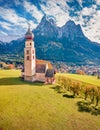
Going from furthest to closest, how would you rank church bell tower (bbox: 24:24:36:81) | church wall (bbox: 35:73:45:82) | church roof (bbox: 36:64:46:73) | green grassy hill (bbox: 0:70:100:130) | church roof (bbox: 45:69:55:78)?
church roof (bbox: 36:64:46:73), church bell tower (bbox: 24:24:36:81), church wall (bbox: 35:73:45:82), church roof (bbox: 45:69:55:78), green grassy hill (bbox: 0:70:100:130)

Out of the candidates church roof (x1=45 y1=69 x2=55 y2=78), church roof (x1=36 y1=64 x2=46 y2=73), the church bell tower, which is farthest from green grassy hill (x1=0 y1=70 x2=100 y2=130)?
church roof (x1=36 y1=64 x2=46 y2=73)

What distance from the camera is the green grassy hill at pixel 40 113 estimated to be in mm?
52344

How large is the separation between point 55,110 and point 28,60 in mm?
45223

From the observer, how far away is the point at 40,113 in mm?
58125

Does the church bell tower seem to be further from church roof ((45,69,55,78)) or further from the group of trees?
the group of trees

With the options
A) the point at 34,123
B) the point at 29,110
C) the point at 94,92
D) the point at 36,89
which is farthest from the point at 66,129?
the point at 36,89

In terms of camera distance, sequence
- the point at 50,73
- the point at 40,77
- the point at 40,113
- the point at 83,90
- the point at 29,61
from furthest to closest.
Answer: the point at 29,61 < the point at 40,77 < the point at 50,73 < the point at 83,90 < the point at 40,113

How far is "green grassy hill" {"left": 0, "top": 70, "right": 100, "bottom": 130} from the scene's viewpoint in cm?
5234

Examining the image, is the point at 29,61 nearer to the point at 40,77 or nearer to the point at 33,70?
the point at 33,70

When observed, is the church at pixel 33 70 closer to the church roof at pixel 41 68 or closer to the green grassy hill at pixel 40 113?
the church roof at pixel 41 68

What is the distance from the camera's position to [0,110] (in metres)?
58.0

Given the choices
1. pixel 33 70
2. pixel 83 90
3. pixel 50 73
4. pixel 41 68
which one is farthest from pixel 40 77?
pixel 83 90

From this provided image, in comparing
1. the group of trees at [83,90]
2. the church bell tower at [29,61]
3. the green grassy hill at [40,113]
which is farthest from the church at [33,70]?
the green grassy hill at [40,113]

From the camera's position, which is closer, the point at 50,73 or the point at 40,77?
the point at 50,73
